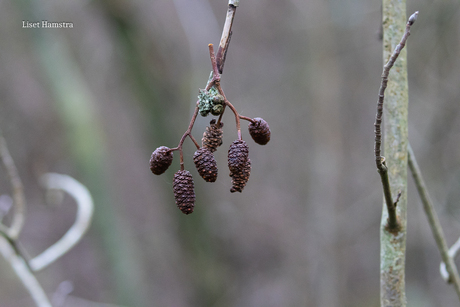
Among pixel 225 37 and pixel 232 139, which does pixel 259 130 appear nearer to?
pixel 225 37

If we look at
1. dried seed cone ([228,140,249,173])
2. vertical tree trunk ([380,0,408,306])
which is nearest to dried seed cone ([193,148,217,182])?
dried seed cone ([228,140,249,173])

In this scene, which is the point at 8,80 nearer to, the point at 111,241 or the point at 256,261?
the point at 111,241

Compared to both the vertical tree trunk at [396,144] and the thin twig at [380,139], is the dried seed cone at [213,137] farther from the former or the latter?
the vertical tree trunk at [396,144]

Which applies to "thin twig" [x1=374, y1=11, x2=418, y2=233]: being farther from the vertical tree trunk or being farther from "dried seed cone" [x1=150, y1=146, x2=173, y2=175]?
"dried seed cone" [x1=150, y1=146, x2=173, y2=175]

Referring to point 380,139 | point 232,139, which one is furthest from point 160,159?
point 232,139

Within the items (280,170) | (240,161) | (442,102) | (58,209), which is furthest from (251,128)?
(58,209)

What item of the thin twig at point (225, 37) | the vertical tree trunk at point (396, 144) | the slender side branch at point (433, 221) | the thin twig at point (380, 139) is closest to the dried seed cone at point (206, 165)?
the thin twig at point (225, 37)
